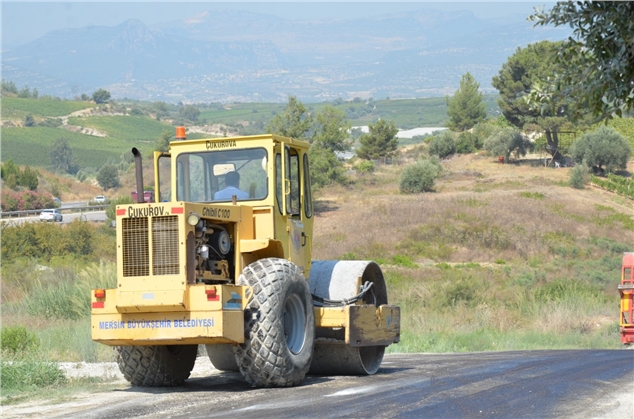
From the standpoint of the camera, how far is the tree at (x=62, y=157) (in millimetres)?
116250

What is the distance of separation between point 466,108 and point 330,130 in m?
47.5

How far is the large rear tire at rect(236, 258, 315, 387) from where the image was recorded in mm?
11586

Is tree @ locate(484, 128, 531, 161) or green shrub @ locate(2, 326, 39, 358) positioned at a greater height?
tree @ locate(484, 128, 531, 161)

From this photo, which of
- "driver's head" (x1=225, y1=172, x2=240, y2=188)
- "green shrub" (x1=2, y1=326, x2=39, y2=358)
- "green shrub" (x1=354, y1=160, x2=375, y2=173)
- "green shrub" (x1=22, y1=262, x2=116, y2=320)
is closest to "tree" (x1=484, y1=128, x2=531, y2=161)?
"green shrub" (x1=354, y1=160, x2=375, y2=173)

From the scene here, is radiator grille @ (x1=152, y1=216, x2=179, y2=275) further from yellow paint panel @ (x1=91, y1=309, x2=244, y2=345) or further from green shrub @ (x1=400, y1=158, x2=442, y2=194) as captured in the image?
green shrub @ (x1=400, y1=158, x2=442, y2=194)

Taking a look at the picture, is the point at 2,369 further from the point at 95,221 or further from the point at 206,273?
the point at 95,221

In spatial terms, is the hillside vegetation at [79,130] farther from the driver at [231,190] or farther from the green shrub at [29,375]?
the driver at [231,190]

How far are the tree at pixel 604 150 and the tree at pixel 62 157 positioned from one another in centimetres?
6617

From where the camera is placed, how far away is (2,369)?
531 inches

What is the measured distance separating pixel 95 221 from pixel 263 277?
44.8 metres

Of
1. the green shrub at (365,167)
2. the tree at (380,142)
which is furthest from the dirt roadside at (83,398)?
the tree at (380,142)

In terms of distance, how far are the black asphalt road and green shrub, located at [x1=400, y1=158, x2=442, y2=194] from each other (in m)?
52.9

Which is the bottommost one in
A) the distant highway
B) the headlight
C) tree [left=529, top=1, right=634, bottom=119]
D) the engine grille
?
the distant highway

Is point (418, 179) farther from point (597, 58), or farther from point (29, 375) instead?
point (597, 58)
